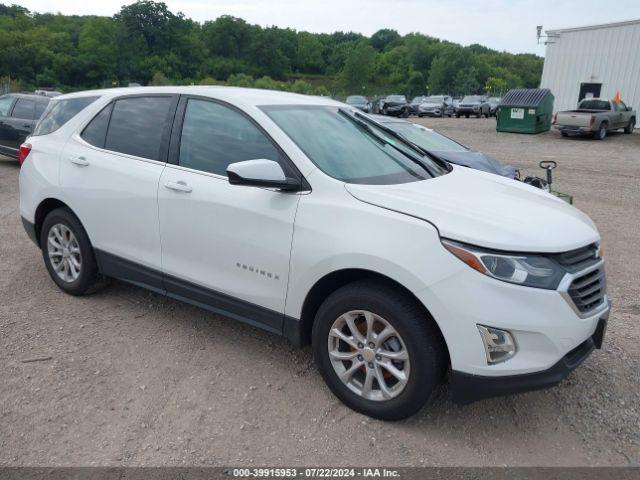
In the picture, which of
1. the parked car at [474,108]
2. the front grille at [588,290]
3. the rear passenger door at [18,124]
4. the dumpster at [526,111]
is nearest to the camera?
the front grille at [588,290]

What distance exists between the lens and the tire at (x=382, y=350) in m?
2.66

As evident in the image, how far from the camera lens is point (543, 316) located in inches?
97.9

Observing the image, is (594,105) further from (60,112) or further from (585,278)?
(60,112)

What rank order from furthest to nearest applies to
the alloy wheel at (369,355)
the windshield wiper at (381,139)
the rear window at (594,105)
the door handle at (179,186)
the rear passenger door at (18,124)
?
the rear window at (594,105), the rear passenger door at (18,124), the windshield wiper at (381,139), the door handle at (179,186), the alloy wheel at (369,355)

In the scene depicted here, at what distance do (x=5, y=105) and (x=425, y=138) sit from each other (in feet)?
31.1

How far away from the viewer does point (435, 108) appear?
3825cm

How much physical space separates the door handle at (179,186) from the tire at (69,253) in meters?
1.14

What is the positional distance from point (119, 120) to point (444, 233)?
9.02 ft

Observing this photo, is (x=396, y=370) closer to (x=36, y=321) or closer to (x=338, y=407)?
(x=338, y=407)

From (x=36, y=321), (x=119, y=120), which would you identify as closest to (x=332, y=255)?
(x=119, y=120)

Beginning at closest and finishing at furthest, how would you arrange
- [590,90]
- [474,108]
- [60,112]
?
[60,112] → [590,90] → [474,108]

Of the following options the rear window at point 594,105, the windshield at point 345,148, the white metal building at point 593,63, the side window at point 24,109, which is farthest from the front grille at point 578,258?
the white metal building at point 593,63

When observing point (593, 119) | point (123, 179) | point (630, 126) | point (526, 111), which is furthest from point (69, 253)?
point (630, 126)

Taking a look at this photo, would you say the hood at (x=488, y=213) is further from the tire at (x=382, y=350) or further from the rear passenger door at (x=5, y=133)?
the rear passenger door at (x=5, y=133)
